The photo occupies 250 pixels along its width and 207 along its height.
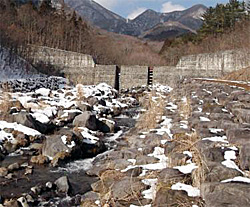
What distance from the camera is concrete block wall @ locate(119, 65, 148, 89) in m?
23.7

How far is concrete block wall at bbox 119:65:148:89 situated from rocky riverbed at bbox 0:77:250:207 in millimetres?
13847

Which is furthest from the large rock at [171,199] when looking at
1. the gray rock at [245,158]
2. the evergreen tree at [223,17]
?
the evergreen tree at [223,17]

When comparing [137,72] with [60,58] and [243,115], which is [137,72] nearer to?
[60,58]

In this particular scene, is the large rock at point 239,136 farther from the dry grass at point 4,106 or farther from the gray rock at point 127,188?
the dry grass at point 4,106

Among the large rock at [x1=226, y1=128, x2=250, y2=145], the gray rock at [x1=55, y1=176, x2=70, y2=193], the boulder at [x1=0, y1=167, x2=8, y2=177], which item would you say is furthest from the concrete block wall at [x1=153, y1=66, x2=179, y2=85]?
the large rock at [x1=226, y1=128, x2=250, y2=145]

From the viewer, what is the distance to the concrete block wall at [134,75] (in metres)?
23.7

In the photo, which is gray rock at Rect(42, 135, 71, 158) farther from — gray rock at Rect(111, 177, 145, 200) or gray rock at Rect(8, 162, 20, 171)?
gray rock at Rect(111, 177, 145, 200)

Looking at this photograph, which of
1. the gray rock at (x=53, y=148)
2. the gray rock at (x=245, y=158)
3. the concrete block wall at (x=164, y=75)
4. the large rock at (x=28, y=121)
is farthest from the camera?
the concrete block wall at (x=164, y=75)

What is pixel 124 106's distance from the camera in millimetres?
15156

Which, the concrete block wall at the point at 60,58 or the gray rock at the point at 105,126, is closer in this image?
the gray rock at the point at 105,126

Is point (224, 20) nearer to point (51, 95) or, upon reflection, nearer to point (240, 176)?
A: point (51, 95)

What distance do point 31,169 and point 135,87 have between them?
1778 cm

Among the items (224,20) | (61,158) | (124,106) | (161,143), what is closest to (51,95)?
(124,106)

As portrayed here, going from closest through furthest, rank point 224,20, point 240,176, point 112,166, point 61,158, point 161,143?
point 240,176, point 112,166, point 161,143, point 61,158, point 224,20
